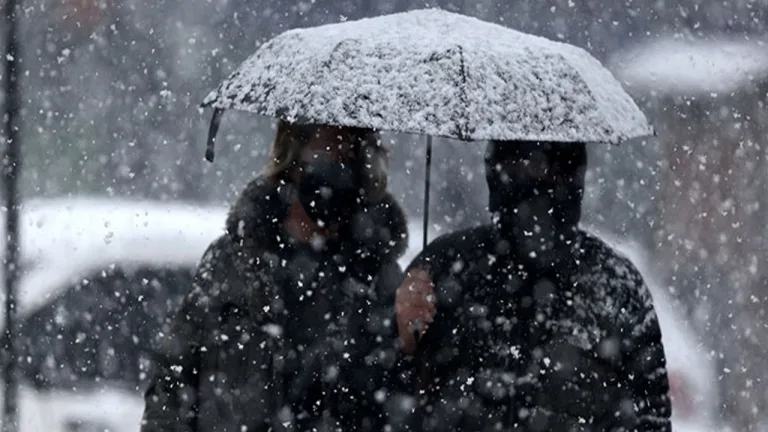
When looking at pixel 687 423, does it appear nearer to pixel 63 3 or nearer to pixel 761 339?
pixel 761 339

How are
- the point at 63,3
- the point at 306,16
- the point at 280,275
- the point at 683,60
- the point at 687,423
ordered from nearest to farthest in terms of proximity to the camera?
the point at 280,275
the point at 687,423
the point at 306,16
the point at 683,60
the point at 63,3

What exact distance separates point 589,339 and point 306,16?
5389 mm

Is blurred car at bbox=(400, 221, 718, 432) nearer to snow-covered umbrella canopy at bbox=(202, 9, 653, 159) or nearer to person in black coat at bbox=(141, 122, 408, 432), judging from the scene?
person in black coat at bbox=(141, 122, 408, 432)

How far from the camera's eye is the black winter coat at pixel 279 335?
3.36m

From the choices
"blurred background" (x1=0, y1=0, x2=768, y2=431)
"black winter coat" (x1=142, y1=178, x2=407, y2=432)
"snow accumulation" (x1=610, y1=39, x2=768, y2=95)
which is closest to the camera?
"black winter coat" (x1=142, y1=178, x2=407, y2=432)

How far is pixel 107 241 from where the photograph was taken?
25.8ft

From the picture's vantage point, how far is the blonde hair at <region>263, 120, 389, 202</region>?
3.39 metres

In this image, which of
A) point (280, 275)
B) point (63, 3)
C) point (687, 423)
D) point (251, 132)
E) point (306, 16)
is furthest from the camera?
point (251, 132)

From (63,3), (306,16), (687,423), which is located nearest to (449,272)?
(687,423)

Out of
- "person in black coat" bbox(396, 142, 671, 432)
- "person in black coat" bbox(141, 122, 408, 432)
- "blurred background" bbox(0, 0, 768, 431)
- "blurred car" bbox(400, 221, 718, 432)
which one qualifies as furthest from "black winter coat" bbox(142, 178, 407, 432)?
"blurred background" bbox(0, 0, 768, 431)

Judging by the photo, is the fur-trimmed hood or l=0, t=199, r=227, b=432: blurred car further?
l=0, t=199, r=227, b=432: blurred car

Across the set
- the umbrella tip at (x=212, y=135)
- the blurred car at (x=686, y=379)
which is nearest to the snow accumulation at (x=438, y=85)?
the umbrella tip at (x=212, y=135)

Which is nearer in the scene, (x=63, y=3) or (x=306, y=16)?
(x=306, y=16)

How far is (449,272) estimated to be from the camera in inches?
136
